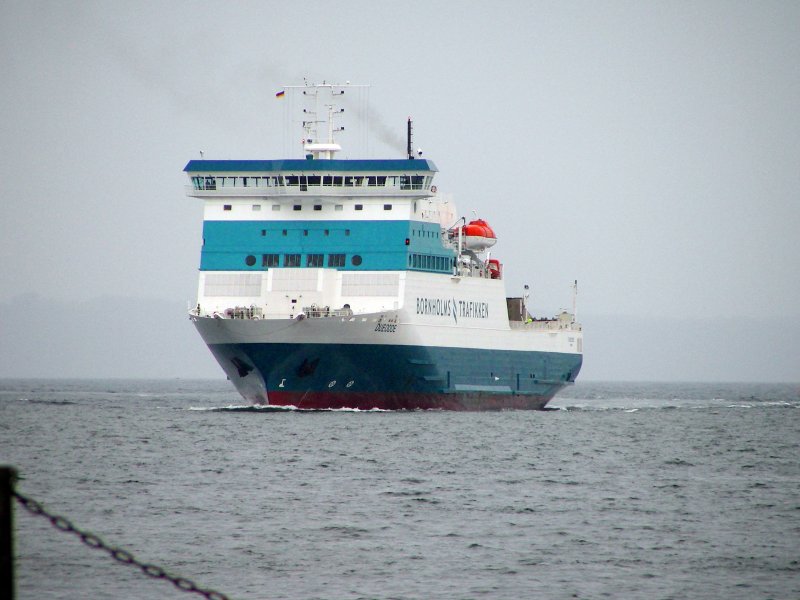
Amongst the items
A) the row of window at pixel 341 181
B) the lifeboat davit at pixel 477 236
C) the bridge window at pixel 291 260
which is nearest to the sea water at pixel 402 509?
the bridge window at pixel 291 260

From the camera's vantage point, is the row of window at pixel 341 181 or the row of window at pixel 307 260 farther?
the row of window at pixel 341 181

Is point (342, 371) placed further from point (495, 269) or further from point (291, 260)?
point (495, 269)

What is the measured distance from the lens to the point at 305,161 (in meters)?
50.3

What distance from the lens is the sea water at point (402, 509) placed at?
18.8m

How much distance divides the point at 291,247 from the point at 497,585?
32.8 metres

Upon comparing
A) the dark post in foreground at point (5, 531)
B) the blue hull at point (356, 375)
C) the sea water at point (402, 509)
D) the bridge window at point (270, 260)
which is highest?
the bridge window at point (270, 260)

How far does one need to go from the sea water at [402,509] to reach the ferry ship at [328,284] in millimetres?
3349

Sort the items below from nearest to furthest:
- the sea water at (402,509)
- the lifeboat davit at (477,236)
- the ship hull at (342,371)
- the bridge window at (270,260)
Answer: the sea water at (402,509) → the ship hull at (342,371) → the bridge window at (270,260) → the lifeboat davit at (477,236)

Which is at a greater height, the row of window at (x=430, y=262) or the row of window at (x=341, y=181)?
the row of window at (x=341, y=181)

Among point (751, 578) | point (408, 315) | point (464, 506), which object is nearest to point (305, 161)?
point (408, 315)

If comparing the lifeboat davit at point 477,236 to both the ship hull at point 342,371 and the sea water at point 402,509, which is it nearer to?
the ship hull at point 342,371

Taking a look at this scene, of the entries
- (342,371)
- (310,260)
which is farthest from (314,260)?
(342,371)

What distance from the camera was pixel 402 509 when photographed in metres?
25.3

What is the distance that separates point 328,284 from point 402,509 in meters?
25.0
